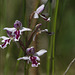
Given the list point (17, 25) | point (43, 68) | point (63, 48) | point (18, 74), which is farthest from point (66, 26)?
point (17, 25)

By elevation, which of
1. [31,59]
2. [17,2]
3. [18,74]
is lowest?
[18,74]

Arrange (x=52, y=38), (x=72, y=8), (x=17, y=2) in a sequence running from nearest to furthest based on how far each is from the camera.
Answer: (x=52, y=38) < (x=17, y=2) < (x=72, y=8)

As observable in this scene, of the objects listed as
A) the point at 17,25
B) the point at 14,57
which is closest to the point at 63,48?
the point at 14,57

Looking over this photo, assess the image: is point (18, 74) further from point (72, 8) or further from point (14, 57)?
point (72, 8)

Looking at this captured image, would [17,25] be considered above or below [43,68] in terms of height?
above

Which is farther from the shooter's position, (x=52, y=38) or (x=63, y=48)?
(x=63, y=48)

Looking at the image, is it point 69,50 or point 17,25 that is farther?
point 69,50

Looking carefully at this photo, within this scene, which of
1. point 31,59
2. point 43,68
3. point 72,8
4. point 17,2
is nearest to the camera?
point 31,59

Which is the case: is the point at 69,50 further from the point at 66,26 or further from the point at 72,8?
the point at 72,8

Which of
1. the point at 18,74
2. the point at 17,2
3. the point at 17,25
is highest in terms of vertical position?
the point at 17,2
